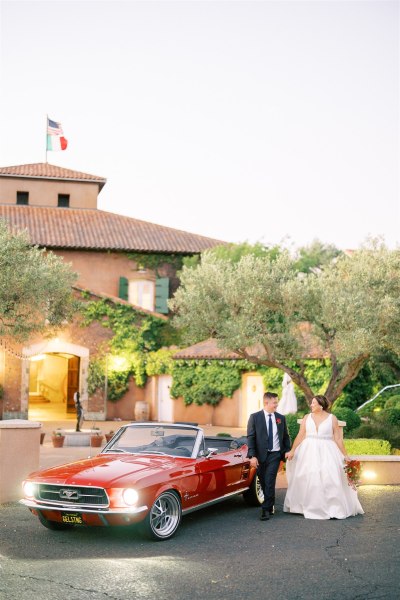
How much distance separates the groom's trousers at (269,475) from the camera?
904 cm

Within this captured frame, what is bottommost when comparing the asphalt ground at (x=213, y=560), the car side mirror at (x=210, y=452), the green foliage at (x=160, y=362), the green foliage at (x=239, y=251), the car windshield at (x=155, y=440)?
the asphalt ground at (x=213, y=560)

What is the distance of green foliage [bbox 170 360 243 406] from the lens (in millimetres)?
26750

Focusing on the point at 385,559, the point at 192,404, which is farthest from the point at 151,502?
the point at 192,404

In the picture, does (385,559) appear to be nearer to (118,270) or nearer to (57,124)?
(118,270)

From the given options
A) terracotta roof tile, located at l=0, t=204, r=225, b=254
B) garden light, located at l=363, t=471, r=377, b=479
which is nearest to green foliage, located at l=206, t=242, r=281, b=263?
terracotta roof tile, located at l=0, t=204, r=225, b=254

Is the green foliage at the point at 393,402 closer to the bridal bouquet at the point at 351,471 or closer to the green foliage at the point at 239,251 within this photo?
the green foliage at the point at 239,251

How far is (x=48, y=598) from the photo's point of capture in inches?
219

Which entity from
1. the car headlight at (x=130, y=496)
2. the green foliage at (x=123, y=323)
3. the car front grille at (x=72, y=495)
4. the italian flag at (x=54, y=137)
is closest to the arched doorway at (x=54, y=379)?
the green foliage at (x=123, y=323)

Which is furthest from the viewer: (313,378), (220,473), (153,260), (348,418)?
(153,260)

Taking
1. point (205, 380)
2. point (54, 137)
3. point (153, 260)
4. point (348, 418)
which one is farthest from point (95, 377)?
point (54, 137)

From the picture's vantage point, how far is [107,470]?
7.81 meters

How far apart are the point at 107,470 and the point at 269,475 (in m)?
2.30

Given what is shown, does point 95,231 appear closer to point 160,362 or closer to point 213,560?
point 160,362

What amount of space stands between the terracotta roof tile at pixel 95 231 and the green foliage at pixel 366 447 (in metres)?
21.0
